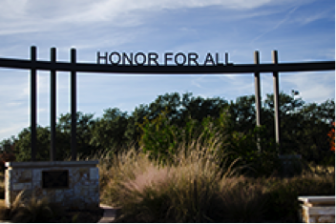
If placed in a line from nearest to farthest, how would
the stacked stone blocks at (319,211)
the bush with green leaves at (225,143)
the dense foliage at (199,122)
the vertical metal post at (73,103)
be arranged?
1. the stacked stone blocks at (319,211)
2. the bush with green leaves at (225,143)
3. the vertical metal post at (73,103)
4. the dense foliage at (199,122)

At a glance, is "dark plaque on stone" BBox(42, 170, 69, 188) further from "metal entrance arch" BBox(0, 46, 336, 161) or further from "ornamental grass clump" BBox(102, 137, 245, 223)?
"ornamental grass clump" BBox(102, 137, 245, 223)

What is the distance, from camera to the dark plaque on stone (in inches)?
296

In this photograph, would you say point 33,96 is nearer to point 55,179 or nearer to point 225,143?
point 55,179

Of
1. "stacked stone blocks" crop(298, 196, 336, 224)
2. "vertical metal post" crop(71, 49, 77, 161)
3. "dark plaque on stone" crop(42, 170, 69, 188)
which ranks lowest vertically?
"stacked stone blocks" crop(298, 196, 336, 224)

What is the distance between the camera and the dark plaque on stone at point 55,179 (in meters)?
7.51

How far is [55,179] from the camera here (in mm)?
7578

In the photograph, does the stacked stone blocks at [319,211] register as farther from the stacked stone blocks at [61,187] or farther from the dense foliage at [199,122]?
the dense foliage at [199,122]

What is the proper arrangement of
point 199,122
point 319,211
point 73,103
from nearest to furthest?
point 319,211
point 73,103
point 199,122

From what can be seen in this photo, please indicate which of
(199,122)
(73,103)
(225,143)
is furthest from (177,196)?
(199,122)

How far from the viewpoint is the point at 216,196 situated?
6.24 metres

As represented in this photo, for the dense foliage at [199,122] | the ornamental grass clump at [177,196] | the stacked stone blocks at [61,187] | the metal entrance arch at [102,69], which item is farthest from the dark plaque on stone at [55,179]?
the dense foliage at [199,122]

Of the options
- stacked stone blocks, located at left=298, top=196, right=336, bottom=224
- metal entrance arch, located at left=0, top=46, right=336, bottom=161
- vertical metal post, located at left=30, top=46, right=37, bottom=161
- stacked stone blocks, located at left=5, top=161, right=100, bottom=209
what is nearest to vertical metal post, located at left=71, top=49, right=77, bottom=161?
metal entrance arch, located at left=0, top=46, right=336, bottom=161

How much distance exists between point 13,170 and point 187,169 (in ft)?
12.2

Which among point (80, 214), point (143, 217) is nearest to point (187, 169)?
point (143, 217)
